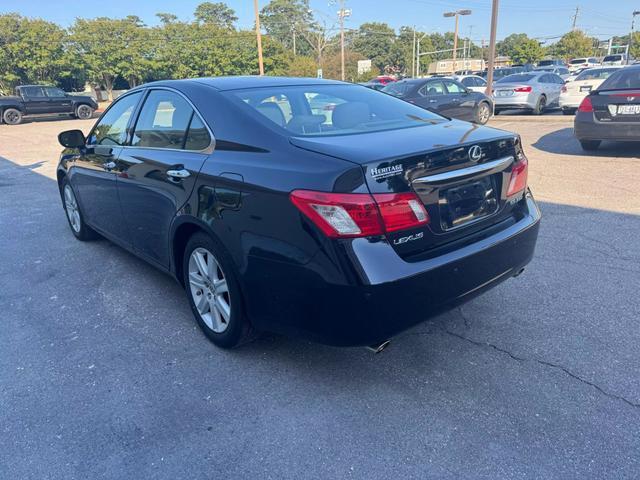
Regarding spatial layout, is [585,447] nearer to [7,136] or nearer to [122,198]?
[122,198]

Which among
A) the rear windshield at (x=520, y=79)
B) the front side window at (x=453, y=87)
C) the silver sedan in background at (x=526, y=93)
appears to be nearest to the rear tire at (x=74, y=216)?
the front side window at (x=453, y=87)

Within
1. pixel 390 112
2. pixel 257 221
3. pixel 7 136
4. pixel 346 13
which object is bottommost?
pixel 7 136

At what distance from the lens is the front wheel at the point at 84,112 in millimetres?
25969

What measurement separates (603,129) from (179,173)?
7.44m

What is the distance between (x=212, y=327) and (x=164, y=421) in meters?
0.73

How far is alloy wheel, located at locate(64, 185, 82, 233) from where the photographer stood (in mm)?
5170

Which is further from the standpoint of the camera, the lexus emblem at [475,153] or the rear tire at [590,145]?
the rear tire at [590,145]

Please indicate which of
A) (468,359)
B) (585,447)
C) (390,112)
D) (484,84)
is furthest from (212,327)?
(484,84)

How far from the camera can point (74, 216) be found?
535 cm

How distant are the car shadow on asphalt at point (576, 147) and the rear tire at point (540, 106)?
5.09 m

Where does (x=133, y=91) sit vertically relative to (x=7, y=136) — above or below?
above

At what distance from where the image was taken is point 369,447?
2229 millimetres

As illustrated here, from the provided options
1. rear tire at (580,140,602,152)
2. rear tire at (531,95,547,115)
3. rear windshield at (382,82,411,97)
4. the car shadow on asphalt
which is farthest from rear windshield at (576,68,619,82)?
rear tire at (580,140,602,152)

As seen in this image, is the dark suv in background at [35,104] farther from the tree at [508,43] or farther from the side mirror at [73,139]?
the tree at [508,43]
